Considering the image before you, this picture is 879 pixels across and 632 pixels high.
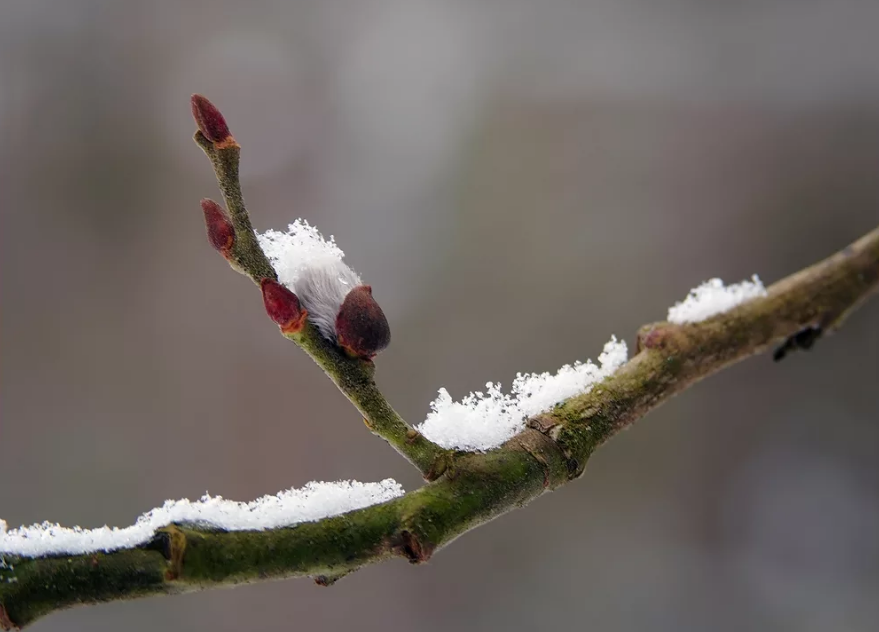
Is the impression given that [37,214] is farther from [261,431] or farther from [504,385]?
[504,385]

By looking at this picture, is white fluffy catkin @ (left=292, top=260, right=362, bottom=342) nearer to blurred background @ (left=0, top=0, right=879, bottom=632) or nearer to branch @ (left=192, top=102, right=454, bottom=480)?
branch @ (left=192, top=102, right=454, bottom=480)

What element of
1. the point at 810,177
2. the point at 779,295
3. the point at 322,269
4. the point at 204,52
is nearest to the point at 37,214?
the point at 204,52

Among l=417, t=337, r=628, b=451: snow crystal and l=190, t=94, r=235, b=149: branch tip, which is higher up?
l=190, t=94, r=235, b=149: branch tip

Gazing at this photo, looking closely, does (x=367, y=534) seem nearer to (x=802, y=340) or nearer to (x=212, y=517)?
(x=212, y=517)

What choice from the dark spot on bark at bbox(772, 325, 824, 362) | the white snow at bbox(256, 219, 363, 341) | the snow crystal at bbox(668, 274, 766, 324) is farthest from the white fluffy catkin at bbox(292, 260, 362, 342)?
the dark spot on bark at bbox(772, 325, 824, 362)

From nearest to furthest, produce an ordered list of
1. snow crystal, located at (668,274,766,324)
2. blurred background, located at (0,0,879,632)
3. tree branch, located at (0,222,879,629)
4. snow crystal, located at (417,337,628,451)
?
1. tree branch, located at (0,222,879,629)
2. snow crystal, located at (417,337,628,451)
3. snow crystal, located at (668,274,766,324)
4. blurred background, located at (0,0,879,632)

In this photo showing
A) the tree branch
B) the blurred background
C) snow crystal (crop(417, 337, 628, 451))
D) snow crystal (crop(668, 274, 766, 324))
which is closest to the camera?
the tree branch
